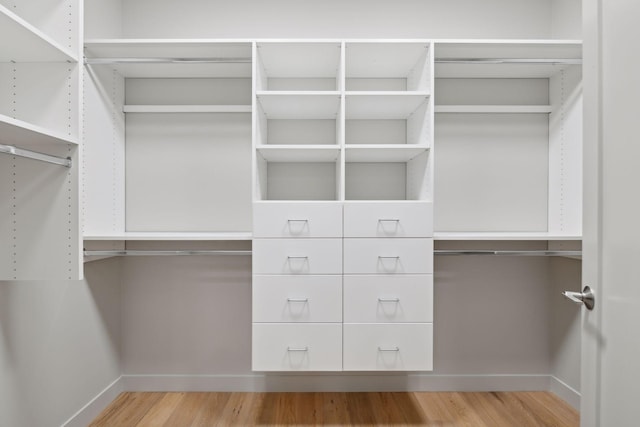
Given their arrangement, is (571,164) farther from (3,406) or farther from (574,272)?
(3,406)

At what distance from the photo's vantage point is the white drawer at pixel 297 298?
2115 millimetres

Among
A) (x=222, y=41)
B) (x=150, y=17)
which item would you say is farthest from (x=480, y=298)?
(x=150, y=17)

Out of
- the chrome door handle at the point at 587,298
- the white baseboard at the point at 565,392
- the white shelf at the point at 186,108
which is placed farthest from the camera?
the white shelf at the point at 186,108

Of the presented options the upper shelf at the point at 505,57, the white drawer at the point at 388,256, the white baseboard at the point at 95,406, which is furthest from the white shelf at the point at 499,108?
the white baseboard at the point at 95,406

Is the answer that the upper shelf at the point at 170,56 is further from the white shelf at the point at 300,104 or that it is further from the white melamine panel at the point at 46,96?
the white melamine panel at the point at 46,96

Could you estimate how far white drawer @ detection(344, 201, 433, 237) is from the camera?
2.13m

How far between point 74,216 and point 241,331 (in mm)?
1310

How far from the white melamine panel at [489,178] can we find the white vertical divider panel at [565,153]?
0.18 ft

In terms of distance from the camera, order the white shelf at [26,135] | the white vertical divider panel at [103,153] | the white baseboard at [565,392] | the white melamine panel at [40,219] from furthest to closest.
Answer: the white baseboard at [565,392] → the white vertical divider panel at [103,153] → the white melamine panel at [40,219] → the white shelf at [26,135]

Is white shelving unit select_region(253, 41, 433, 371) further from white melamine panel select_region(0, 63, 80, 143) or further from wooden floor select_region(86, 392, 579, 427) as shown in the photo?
white melamine panel select_region(0, 63, 80, 143)

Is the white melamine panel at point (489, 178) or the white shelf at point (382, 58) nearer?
the white shelf at point (382, 58)

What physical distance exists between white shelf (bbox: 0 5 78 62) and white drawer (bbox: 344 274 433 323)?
1572 mm

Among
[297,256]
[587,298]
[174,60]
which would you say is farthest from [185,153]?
[587,298]

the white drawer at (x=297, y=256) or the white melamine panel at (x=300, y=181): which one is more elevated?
the white melamine panel at (x=300, y=181)
